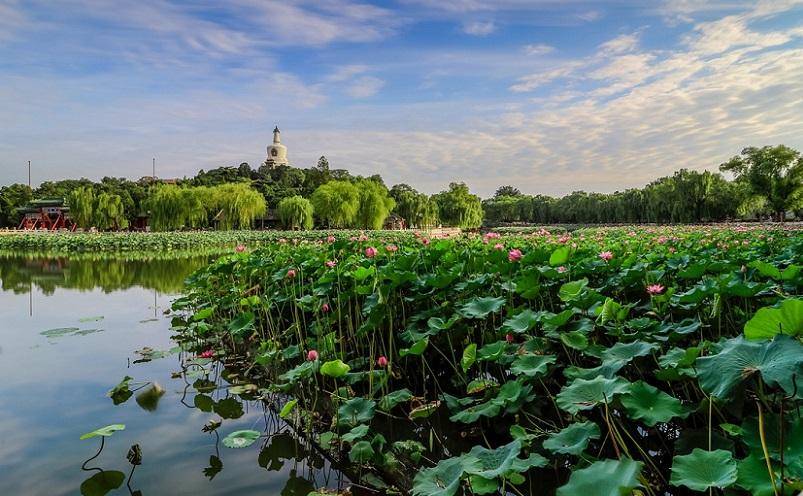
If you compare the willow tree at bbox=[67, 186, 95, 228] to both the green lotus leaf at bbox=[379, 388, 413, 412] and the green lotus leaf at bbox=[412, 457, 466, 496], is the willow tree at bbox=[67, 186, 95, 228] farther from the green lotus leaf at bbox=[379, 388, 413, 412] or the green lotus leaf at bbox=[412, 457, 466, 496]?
the green lotus leaf at bbox=[412, 457, 466, 496]

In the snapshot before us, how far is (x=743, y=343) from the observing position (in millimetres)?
1335

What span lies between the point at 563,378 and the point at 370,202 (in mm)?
38158

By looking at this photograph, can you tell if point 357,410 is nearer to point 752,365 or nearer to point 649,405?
point 649,405

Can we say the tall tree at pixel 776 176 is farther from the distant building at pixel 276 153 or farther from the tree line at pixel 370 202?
the distant building at pixel 276 153

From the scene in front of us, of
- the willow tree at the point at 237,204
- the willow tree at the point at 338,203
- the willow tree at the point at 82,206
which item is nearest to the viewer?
the willow tree at the point at 82,206

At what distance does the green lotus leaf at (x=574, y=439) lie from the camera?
1.54m

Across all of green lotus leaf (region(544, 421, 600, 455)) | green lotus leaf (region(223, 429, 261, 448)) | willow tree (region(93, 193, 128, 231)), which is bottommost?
green lotus leaf (region(223, 429, 261, 448))

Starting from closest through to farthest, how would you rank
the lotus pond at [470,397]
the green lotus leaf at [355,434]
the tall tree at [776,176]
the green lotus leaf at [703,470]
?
1. the green lotus leaf at [703,470]
2. the lotus pond at [470,397]
3. the green lotus leaf at [355,434]
4. the tall tree at [776,176]

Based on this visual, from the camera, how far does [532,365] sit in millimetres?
2076

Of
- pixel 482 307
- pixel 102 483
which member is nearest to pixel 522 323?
pixel 482 307

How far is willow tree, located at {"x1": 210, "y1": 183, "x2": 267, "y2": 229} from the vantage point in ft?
124

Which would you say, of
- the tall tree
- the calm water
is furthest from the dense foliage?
the tall tree

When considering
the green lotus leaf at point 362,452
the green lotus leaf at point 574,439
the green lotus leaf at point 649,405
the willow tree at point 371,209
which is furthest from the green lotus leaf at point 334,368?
the willow tree at point 371,209

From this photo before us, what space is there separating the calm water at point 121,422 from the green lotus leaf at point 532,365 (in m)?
1.00
